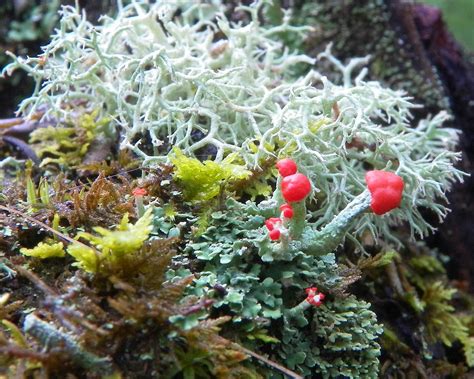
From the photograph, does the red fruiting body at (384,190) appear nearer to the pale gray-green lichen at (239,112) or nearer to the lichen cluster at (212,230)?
the lichen cluster at (212,230)

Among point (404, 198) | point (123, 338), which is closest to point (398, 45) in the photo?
point (404, 198)

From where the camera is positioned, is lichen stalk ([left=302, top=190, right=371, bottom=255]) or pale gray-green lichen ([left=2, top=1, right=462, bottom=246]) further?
pale gray-green lichen ([left=2, top=1, right=462, bottom=246])

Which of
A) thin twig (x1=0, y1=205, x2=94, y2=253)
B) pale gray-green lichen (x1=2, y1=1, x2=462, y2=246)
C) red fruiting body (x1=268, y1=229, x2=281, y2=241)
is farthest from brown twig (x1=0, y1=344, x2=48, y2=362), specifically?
pale gray-green lichen (x1=2, y1=1, x2=462, y2=246)

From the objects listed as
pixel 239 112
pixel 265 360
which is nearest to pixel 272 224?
pixel 265 360

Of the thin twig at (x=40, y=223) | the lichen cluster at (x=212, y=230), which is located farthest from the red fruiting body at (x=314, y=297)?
the thin twig at (x=40, y=223)

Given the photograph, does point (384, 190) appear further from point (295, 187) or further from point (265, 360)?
point (265, 360)

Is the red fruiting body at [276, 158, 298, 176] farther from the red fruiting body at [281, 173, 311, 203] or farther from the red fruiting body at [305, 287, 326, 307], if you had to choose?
the red fruiting body at [305, 287, 326, 307]
